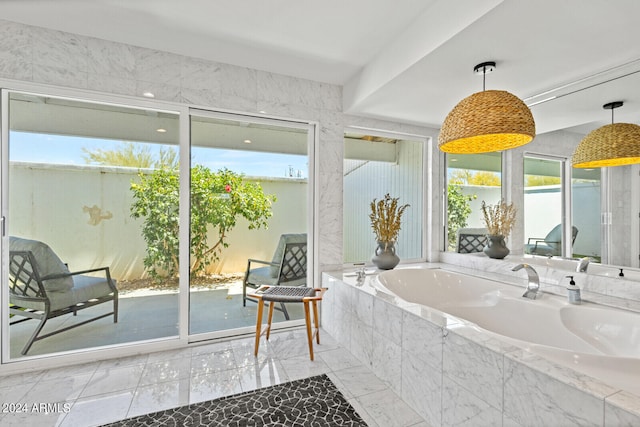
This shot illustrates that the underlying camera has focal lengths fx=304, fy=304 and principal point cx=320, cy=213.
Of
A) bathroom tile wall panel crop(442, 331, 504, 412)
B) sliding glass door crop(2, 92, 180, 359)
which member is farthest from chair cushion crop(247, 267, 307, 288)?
bathroom tile wall panel crop(442, 331, 504, 412)

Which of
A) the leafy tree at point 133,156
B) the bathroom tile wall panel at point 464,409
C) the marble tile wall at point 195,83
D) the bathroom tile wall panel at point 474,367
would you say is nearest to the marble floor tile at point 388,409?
the bathroom tile wall panel at point 464,409

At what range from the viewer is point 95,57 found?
2.36 metres

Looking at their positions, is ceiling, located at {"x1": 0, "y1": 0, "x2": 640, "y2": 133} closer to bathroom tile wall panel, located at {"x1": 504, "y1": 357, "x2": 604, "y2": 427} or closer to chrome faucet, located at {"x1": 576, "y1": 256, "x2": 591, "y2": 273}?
chrome faucet, located at {"x1": 576, "y1": 256, "x2": 591, "y2": 273}

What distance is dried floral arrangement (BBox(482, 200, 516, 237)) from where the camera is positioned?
2.93 m

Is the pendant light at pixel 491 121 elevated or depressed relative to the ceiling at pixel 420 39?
depressed

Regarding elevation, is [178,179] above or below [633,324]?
above

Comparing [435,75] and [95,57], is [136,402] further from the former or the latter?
[435,75]

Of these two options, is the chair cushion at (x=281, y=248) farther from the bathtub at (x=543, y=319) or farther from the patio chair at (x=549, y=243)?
the patio chair at (x=549, y=243)

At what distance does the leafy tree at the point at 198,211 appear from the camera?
2.61 metres

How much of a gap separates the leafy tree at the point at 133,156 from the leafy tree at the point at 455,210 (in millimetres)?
3042

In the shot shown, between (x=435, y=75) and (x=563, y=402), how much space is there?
2.13m

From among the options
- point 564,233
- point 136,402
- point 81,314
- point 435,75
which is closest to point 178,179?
point 81,314

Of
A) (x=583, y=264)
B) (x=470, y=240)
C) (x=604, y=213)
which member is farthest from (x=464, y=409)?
(x=470, y=240)

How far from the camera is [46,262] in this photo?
2.31 metres
